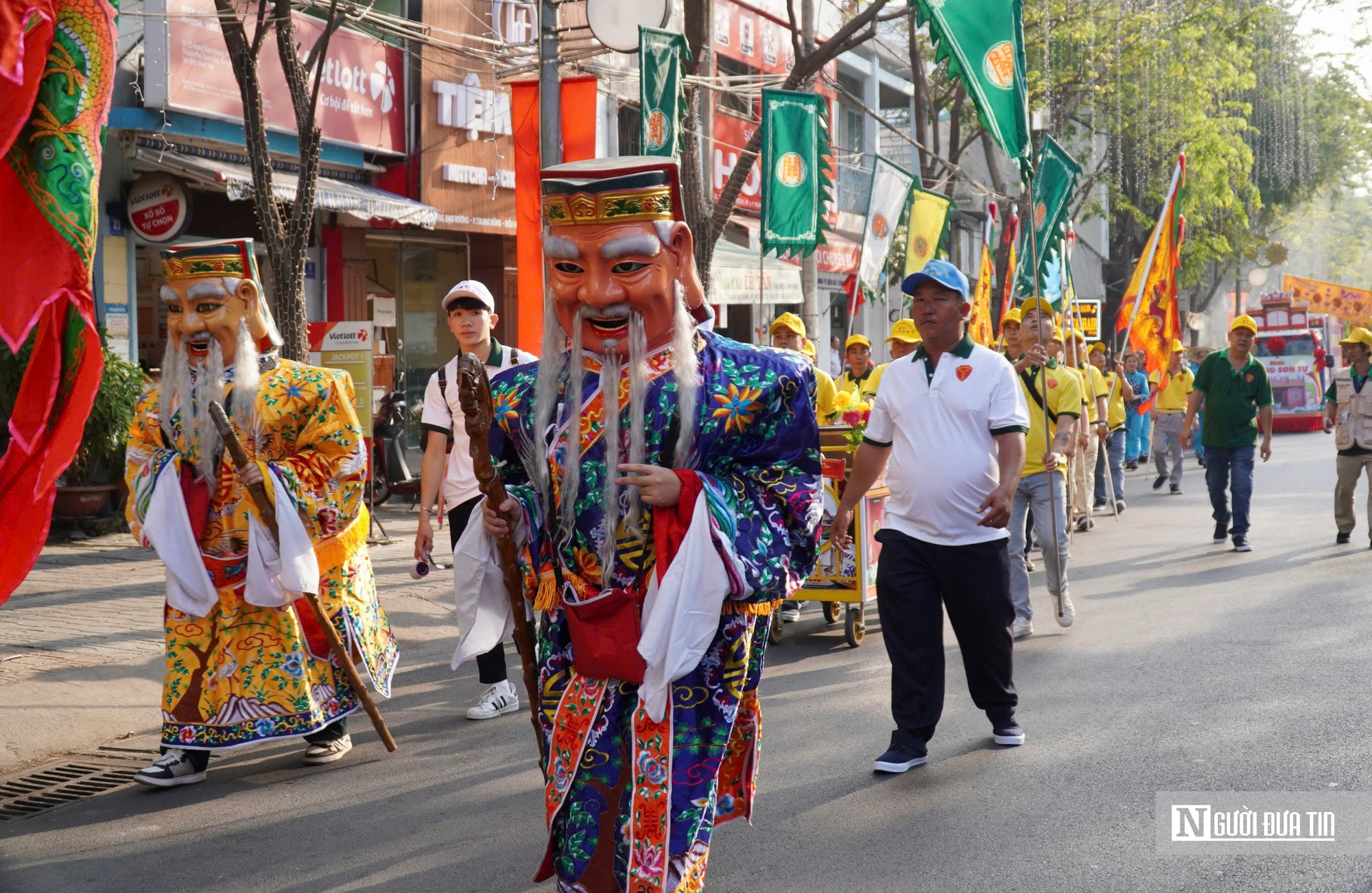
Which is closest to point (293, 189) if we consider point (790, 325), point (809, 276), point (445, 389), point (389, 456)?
point (389, 456)

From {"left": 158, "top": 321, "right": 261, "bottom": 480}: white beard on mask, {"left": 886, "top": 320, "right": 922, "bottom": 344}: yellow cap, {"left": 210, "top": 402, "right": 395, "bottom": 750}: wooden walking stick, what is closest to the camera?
{"left": 210, "top": 402, "right": 395, "bottom": 750}: wooden walking stick

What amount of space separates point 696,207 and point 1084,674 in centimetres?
625

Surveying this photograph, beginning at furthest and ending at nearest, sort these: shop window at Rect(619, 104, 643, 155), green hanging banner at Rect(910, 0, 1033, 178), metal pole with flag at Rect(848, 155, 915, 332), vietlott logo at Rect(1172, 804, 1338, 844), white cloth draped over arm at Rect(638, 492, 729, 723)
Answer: shop window at Rect(619, 104, 643, 155)
metal pole with flag at Rect(848, 155, 915, 332)
green hanging banner at Rect(910, 0, 1033, 178)
vietlott logo at Rect(1172, 804, 1338, 844)
white cloth draped over arm at Rect(638, 492, 729, 723)

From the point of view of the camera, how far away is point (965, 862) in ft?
14.6

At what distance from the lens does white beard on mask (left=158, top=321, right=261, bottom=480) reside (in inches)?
215

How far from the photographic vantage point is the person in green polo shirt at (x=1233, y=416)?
12.3 metres

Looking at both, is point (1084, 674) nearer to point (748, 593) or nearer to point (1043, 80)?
point (748, 593)

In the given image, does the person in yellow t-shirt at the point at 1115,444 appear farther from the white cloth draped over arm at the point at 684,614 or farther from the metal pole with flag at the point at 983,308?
the white cloth draped over arm at the point at 684,614

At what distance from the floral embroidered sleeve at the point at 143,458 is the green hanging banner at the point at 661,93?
5589mm

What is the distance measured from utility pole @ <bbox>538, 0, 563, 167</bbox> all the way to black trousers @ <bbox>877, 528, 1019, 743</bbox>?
213 inches

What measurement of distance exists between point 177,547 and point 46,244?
2.85 metres

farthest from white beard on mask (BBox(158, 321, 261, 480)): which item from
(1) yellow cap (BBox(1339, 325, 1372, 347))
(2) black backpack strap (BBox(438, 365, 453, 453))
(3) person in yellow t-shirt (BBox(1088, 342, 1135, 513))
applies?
(3) person in yellow t-shirt (BBox(1088, 342, 1135, 513))

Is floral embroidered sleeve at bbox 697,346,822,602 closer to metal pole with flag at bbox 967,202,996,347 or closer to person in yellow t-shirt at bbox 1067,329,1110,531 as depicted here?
person in yellow t-shirt at bbox 1067,329,1110,531

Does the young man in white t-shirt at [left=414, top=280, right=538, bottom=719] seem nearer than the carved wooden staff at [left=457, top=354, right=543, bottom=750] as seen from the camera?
No
